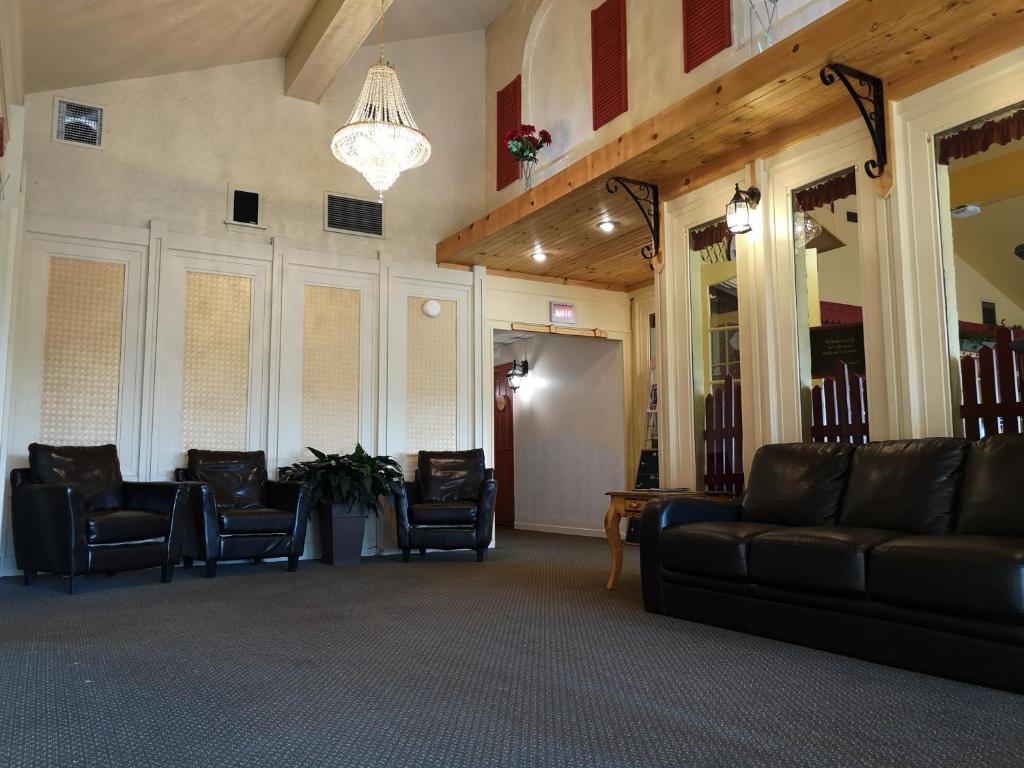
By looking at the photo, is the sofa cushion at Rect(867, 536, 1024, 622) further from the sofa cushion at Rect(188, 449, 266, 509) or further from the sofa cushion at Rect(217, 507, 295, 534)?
the sofa cushion at Rect(188, 449, 266, 509)

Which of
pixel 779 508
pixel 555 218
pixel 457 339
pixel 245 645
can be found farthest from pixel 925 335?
pixel 457 339

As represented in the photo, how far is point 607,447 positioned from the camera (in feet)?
28.6

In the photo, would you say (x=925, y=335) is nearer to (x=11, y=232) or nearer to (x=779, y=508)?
(x=779, y=508)

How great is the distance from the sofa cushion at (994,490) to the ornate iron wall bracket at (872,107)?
1611 mm

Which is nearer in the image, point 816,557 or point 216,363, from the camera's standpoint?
point 816,557

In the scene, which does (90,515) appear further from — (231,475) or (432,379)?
(432,379)

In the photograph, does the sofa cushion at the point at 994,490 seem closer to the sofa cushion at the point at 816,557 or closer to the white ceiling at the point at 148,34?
the sofa cushion at the point at 816,557

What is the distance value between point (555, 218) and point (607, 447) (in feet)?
10.6

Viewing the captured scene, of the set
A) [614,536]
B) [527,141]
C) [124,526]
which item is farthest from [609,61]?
[124,526]

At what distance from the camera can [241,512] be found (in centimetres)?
566

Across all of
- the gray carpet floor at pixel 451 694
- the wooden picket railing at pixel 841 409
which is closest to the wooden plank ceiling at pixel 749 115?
the wooden picket railing at pixel 841 409

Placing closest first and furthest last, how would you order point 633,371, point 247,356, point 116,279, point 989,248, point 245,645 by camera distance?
point 245,645 < point 989,248 < point 116,279 < point 247,356 < point 633,371

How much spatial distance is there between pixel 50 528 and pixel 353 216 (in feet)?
12.0

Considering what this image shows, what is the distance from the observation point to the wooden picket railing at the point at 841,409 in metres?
4.30
